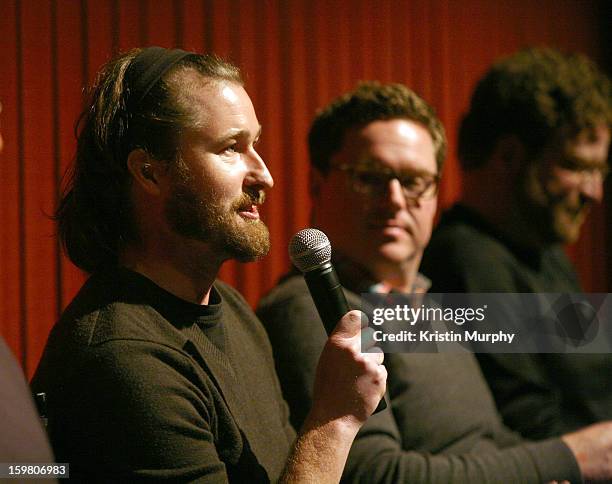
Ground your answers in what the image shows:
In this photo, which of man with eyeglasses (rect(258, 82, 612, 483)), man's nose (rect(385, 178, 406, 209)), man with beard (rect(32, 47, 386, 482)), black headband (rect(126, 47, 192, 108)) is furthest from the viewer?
man's nose (rect(385, 178, 406, 209))

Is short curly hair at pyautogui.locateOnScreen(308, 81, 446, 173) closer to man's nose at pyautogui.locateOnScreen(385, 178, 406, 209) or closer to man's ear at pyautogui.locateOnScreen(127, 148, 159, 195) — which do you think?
man's nose at pyautogui.locateOnScreen(385, 178, 406, 209)

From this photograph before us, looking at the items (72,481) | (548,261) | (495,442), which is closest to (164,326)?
(72,481)

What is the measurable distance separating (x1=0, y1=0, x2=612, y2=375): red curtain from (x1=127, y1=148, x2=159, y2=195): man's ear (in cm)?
32

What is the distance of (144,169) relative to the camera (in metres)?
1.19

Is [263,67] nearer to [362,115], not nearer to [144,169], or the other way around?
[362,115]

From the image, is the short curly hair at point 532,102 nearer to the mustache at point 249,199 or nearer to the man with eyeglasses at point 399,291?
the man with eyeglasses at point 399,291

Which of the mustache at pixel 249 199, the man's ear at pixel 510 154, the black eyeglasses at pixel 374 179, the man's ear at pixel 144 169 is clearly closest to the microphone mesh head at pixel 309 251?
the mustache at pixel 249 199

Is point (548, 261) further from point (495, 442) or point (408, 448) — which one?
point (408, 448)

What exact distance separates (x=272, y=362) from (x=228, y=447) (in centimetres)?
30

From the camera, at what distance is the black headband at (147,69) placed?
46.4 inches

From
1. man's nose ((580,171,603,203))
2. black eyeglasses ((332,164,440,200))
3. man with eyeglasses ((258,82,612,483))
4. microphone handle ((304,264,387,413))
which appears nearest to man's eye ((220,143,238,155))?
microphone handle ((304,264,387,413))

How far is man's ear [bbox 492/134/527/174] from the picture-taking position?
2.22 meters

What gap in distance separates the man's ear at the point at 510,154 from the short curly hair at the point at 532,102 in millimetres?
13

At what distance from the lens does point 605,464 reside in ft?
5.12
